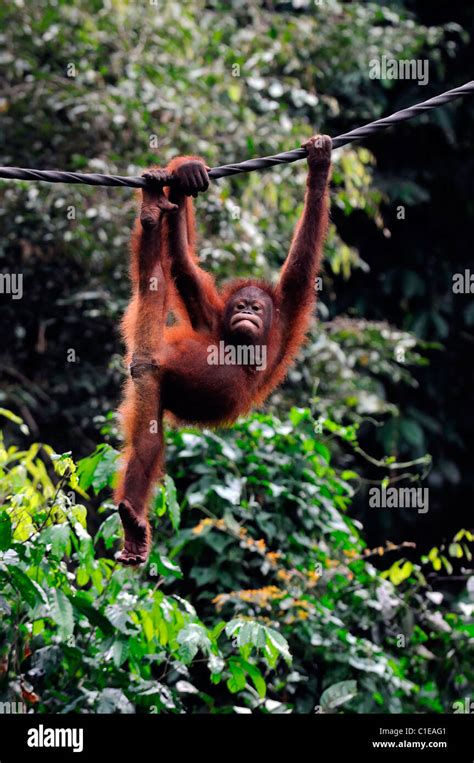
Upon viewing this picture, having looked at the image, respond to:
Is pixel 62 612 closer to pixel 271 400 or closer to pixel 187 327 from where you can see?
pixel 187 327

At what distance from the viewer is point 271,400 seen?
301 inches

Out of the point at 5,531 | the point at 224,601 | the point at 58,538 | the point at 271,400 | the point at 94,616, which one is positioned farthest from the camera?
the point at 271,400

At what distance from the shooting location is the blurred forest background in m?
4.36

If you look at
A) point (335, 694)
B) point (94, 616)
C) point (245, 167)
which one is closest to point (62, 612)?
point (94, 616)

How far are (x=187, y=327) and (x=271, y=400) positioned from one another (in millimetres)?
3390

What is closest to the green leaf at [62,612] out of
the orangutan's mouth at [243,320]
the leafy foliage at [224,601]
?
the leafy foliage at [224,601]

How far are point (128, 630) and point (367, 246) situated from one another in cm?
761

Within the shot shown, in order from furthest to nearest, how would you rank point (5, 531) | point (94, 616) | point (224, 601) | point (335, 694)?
point (224, 601) → point (335, 694) → point (94, 616) → point (5, 531)

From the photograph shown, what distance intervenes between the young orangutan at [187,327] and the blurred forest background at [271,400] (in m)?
0.29

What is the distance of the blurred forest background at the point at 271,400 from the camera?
4.36 metres

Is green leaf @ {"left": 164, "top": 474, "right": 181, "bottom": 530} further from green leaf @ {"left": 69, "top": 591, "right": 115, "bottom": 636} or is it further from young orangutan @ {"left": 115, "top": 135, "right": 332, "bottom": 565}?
green leaf @ {"left": 69, "top": 591, "right": 115, "bottom": 636}

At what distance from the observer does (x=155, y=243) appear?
394 cm

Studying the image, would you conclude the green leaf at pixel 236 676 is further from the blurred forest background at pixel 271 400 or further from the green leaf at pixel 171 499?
the green leaf at pixel 171 499

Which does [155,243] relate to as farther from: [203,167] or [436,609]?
[436,609]
